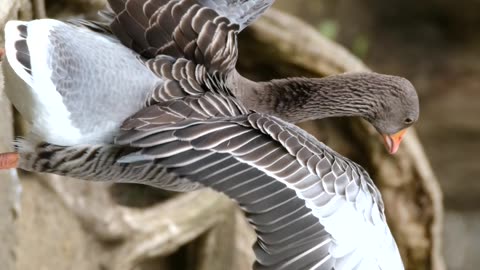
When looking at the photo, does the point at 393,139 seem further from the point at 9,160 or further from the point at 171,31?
the point at 9,160

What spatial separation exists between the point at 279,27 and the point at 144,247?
0.96m

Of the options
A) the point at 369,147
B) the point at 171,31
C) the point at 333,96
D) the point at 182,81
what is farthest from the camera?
the point at 369,147

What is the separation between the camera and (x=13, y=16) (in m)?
2.35

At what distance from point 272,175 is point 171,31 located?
0.55 m

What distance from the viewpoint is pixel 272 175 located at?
187 centimetres

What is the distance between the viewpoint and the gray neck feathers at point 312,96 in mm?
2438

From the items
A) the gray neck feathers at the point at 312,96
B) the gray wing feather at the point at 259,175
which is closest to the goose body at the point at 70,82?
the gray wing feather at the point at 259,175

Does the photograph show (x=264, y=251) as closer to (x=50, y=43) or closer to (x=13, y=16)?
(x=50, y=43)

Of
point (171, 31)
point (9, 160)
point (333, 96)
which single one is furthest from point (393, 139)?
point (9, 160)

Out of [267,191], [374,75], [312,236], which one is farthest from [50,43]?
[374,75]

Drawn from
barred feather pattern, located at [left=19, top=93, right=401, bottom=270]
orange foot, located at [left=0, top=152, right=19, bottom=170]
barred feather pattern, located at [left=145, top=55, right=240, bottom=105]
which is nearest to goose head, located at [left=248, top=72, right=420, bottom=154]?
barred feather pattern, located at [left=145, top=55, right=240, bottom=105]

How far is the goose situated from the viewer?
1.86m

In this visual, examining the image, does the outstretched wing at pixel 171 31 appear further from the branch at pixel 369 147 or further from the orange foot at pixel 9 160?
the branch at pixel 369 147

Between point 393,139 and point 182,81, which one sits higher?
point 182,81
